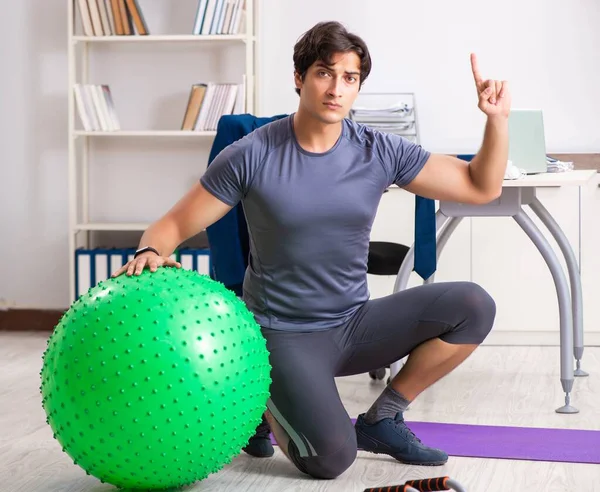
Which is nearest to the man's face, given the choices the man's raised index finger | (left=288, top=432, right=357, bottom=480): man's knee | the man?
the man

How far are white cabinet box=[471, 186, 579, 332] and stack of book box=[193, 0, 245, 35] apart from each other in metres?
1.40

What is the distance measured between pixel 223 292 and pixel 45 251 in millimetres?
2959

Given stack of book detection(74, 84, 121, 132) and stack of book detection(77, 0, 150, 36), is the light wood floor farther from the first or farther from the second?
stack of book detection(77, 0, 150, 36)

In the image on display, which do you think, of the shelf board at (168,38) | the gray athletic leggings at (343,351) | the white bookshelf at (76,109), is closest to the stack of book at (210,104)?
the white bookshelf at (76,109)

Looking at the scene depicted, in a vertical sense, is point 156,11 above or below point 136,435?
above

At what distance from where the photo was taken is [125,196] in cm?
470

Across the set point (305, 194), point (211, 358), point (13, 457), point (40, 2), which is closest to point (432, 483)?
point (211, 358)

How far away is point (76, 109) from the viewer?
4.70 m

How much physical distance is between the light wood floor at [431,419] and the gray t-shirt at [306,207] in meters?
0.37

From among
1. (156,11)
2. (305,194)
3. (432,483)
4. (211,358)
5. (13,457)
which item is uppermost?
(156,11)

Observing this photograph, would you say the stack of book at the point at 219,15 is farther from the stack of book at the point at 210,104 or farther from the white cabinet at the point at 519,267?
the white cabinet at the point at 519,267

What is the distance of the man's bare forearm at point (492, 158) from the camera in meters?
2.17

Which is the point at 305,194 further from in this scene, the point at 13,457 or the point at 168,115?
the point at 168,115

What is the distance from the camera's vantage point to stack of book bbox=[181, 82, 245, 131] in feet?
14.2
